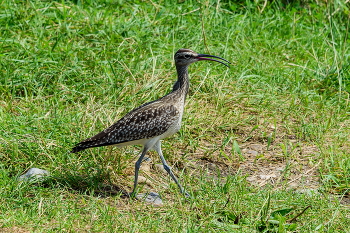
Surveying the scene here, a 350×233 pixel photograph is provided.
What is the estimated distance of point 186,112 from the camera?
8.55 metres

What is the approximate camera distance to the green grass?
20.6 ft

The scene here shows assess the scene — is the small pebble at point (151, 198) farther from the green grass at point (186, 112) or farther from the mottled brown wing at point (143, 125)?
the mottled brown wing at point (143, 125)

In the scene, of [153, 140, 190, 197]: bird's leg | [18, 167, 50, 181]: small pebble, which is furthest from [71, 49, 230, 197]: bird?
[18, 167, 50, 181]: small pebble

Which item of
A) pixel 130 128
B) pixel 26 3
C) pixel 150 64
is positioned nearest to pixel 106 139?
pixel 130 128

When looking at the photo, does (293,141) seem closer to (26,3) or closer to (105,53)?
(105,53)

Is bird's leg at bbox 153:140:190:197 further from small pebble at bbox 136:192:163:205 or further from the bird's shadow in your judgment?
the bird's shadow

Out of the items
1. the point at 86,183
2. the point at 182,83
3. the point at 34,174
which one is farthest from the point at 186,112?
the point at 34,174

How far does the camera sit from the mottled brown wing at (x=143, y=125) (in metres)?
6.98

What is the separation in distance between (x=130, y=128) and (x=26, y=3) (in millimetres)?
4665

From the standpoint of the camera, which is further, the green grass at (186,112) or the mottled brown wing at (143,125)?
the mottled brown wing at (143,125)

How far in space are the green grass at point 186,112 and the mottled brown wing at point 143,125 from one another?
389 millimetres

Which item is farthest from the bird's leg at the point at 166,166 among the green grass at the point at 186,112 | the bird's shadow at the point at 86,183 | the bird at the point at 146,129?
the bird's shadow at the point at 86,183

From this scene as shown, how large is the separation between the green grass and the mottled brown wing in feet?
1.28

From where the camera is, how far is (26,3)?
10.6 metres
